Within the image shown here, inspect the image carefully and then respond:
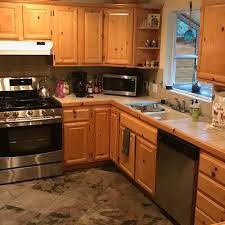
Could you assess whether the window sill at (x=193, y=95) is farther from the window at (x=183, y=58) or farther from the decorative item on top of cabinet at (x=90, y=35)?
the decorative item on top of cabinet at (x=90, y=35)

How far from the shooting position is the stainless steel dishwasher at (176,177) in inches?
108

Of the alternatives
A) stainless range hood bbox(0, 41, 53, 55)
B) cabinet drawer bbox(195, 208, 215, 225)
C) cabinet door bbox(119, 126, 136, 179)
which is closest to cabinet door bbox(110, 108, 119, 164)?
cabinet door bbox(119, 126, 136, 179)

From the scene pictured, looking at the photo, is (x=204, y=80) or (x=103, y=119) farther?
(x=103, y=119)

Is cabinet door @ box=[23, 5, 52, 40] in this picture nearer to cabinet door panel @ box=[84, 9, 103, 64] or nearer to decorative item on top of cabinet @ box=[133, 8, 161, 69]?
cabinet door panel @ box=[84, 9, 103, 64]

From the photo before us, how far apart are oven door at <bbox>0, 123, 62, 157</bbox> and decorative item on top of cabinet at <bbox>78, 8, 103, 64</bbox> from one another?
1020 mm

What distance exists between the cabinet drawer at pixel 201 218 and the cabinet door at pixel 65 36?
2.50m

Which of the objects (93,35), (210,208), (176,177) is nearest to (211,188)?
(210,208)

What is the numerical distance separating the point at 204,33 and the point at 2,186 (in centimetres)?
275

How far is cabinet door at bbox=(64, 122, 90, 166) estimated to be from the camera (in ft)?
13.5

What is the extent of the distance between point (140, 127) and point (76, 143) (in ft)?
3.38

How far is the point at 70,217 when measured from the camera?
3.19 m

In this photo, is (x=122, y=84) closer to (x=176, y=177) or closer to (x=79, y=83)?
(x=79, y=83)

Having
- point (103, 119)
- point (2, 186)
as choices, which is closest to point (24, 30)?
point (103, 119)

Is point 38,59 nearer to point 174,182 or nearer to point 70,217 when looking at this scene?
point 70,217
